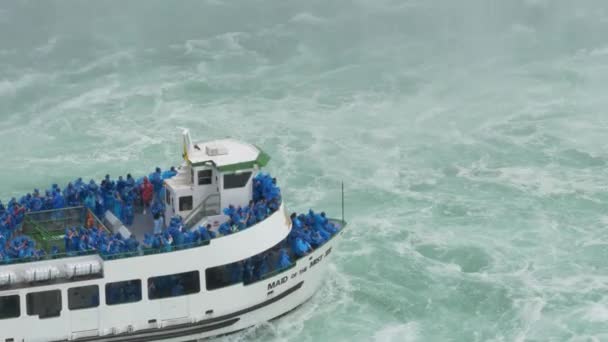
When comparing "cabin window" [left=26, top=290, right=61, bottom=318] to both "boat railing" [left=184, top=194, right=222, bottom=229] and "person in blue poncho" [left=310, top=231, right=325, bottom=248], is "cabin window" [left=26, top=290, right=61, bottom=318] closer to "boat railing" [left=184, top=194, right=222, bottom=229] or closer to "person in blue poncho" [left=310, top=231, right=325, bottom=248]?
"boat railing" [left=184, top=194, right=222, bottom=229]

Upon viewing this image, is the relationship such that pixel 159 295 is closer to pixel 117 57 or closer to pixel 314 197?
pixel 314 197

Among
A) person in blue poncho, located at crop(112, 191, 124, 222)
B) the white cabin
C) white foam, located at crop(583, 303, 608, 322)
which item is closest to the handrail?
the white cabin

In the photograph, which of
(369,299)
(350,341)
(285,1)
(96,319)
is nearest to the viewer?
(96,319)

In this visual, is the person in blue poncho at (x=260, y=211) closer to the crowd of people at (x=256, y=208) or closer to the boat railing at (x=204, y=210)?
the crowd of people at (x=256, y=208)

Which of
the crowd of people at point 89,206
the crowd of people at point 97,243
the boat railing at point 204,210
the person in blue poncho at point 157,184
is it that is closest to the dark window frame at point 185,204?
the boat railing at point 204,210

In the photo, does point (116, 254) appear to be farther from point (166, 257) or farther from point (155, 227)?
point (155, 227)

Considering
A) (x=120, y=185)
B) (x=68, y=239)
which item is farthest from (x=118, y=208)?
(x=68, y=239)

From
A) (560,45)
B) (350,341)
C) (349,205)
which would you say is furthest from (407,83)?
(350,341)
